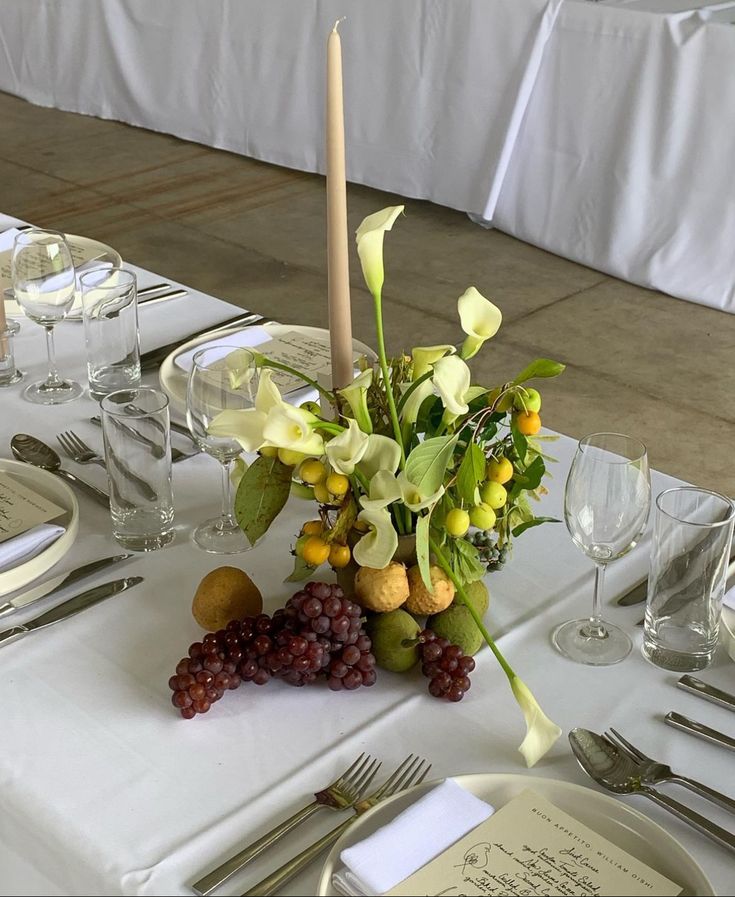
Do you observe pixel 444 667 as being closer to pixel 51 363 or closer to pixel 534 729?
pixel 534 729

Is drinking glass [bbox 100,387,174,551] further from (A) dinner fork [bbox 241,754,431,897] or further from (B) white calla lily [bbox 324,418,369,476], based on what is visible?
(A) dinner fork [bbox 241,754,431,897]

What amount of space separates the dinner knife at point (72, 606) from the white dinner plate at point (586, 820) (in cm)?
39

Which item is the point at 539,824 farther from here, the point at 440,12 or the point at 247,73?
the point at 247,73

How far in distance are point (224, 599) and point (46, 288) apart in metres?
0.62

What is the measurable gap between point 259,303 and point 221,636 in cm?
282

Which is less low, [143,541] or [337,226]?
[337,226]

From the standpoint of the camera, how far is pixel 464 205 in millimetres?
4160

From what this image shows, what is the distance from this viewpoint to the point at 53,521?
121 centimetres

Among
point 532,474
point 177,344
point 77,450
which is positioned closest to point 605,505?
point 532,474

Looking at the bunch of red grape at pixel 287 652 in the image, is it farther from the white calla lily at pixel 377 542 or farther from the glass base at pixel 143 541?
the glass base at pixel 143 541

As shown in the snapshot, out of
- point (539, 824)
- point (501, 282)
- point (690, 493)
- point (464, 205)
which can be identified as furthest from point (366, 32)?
point (539, 824)

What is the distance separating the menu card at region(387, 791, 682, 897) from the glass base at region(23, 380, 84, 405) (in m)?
0.88

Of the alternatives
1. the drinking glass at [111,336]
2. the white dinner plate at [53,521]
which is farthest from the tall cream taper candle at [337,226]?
the drinking glass at [111,336]

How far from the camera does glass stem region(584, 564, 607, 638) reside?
1038 mm
